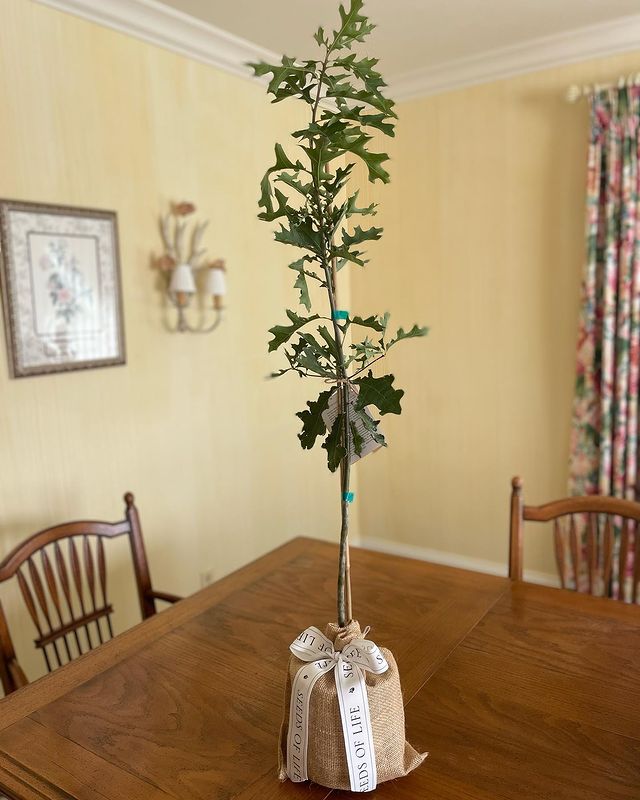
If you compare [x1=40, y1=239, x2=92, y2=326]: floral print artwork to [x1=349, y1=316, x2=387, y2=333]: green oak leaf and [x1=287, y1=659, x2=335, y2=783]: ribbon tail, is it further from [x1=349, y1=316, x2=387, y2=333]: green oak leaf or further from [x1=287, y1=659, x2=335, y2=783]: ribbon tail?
[x1=287, y1=659, x2=335, y2=783]: ribbon tail

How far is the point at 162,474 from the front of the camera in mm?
2682

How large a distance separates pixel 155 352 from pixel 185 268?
35 centimetres

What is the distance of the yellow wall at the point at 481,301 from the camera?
2963mm

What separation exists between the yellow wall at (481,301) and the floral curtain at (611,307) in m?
0.11

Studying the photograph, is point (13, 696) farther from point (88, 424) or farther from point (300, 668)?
point (88, 424)

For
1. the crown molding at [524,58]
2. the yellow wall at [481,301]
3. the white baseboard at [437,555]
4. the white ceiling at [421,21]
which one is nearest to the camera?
the white ceiling at [421,21]

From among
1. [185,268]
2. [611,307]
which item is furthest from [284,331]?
[611,307]

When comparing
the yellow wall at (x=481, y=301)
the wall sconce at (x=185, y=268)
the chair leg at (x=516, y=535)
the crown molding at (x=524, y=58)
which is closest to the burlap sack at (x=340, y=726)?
the chair leg at (x=516, y=535)

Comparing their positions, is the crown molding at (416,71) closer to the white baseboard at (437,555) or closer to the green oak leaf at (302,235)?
the green oak leaf at (302,235)

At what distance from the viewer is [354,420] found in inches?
38.1

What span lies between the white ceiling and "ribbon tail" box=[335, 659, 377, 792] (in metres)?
2.22

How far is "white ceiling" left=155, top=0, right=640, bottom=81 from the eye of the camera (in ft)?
7.74

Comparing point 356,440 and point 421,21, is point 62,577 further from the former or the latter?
point 421,21

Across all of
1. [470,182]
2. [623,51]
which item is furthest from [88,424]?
[623,51]
